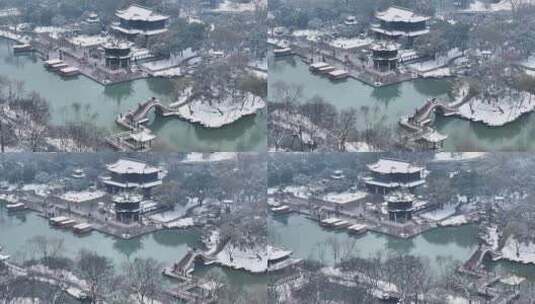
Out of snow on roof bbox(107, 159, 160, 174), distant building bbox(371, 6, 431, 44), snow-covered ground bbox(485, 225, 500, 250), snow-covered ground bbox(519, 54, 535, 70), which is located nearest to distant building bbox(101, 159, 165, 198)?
snow on roof bbox(107, 159, 160, 174)

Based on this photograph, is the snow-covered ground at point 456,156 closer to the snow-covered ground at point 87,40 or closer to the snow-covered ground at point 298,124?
the snow-covered ground at point 298,124

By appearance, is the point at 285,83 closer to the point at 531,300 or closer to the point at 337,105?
the point at 337,105

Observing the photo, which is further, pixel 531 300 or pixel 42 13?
pixel 42 13

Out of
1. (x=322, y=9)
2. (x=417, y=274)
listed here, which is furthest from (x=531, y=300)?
(x=322, y=9)

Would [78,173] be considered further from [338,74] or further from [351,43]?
[351,43]

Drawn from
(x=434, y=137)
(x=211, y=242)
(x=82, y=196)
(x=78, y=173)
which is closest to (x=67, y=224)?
(x=82, y=196)

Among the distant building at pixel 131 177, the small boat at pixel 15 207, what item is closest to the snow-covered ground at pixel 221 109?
the distant building at pixel 131 177

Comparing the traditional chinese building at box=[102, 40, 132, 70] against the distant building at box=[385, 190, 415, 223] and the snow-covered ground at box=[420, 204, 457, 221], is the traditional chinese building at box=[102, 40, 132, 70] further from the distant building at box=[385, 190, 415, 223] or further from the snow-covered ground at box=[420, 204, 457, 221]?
the snow-covered ground at box=[420, 204, 457, 221]
